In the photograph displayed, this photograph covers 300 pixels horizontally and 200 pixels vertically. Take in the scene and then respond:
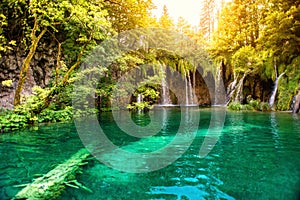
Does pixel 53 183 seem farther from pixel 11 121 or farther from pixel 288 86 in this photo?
pixel 288 86

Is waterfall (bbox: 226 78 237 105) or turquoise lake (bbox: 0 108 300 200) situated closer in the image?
turquoise lake (bbox: 0 108 300 200)

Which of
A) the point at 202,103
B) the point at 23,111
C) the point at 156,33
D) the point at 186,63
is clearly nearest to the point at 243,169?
the point at 23,111

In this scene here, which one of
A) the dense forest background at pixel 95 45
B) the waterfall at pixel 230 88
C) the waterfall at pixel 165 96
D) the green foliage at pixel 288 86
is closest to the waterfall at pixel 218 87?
the dense forest background at pixel 95 45

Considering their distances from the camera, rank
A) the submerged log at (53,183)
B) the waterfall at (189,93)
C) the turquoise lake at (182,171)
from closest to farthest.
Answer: the submerged log at (53,183) < the turquoise lake at (182,171) < the waterfall at (189,93)

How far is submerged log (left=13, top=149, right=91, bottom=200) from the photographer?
2.68m

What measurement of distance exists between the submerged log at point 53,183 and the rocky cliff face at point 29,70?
7.10 metres

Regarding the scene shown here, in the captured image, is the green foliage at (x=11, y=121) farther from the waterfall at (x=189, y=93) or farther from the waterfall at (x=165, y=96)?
the waterfall at (x=189, y=93)

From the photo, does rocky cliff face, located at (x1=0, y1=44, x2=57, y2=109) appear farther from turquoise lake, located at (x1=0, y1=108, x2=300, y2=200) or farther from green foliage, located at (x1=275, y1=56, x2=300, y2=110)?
green foliage, located at (x1=275, y1=56, x2=300, y2=110)

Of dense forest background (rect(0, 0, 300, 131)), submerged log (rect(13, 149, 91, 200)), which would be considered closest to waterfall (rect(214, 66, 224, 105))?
dense forest background (rect(0, 0, 300, 131))

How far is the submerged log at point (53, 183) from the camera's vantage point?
2.68m

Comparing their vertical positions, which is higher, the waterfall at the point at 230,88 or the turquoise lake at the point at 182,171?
the waterfall at the point at 230,88

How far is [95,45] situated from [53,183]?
8733 millimetres

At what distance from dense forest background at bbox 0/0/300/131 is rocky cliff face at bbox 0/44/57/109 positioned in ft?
0.13

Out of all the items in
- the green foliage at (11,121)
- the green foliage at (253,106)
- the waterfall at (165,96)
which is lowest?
the green foliage at (11,121)
